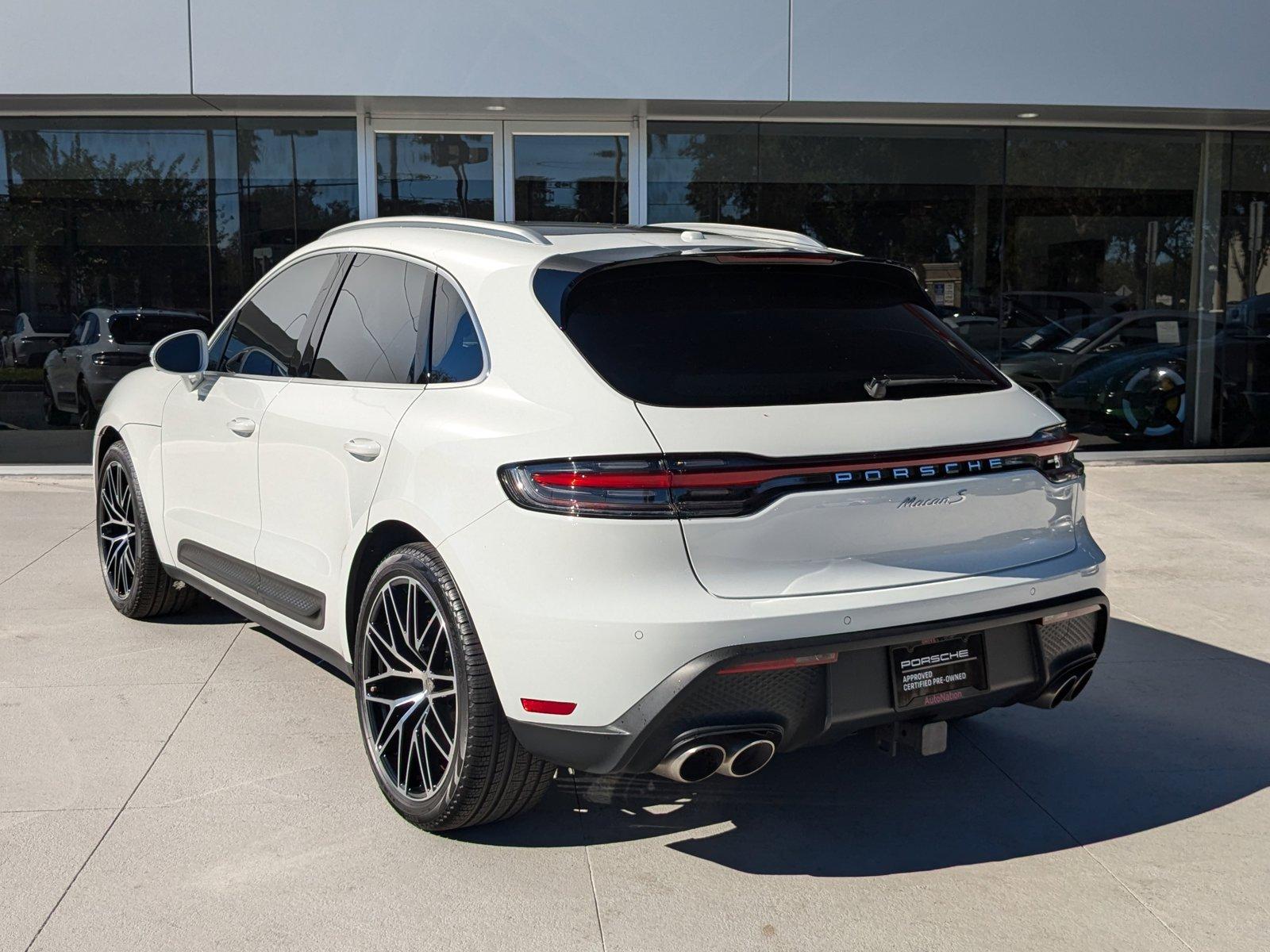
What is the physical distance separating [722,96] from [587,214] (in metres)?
1.87

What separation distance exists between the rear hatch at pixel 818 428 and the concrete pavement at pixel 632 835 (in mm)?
859

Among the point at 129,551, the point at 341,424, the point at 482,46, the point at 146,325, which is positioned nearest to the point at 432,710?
the point at 341,424

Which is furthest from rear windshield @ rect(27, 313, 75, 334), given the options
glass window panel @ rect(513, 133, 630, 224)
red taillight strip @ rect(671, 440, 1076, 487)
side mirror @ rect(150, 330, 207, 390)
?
red taillight strip @ rect(671, 440, 1076, 487)

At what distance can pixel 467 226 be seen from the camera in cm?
411

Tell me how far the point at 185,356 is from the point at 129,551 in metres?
1.31

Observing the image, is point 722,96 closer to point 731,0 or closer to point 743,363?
point 731,0

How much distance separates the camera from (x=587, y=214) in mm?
11500

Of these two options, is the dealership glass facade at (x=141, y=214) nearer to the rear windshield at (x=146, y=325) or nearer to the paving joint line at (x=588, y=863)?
the rear windshield at (x=146, y=325)

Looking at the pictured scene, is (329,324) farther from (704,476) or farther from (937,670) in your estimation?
(937,670)

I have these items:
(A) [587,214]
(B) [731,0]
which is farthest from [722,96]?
(A) [587,214]

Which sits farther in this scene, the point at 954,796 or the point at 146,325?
the point at 146,325

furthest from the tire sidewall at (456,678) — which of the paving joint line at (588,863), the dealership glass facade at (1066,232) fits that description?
the dealership glass facade at (1066,232)

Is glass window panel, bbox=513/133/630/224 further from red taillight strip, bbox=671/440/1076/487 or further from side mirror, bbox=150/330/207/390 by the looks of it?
red taillight strip, bbox=671/440/1076/487

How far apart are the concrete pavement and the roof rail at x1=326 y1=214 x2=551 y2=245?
68.7 inches
